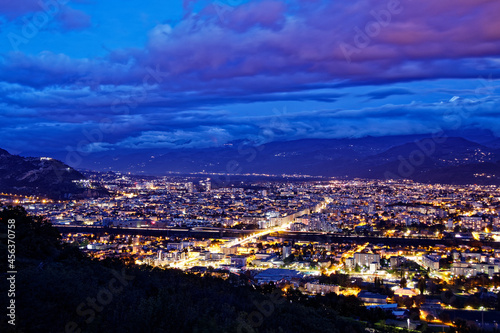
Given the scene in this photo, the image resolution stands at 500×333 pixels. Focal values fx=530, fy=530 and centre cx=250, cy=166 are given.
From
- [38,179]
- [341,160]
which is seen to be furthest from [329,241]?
[341,160]

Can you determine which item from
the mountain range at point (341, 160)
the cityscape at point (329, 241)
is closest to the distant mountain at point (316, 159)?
the mountain range at point (341, 160)

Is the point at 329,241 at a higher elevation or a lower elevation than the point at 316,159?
lower

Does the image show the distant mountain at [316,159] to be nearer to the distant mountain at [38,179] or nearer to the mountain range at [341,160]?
the mountain range at [341,160]

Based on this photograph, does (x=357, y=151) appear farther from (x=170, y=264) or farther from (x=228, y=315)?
(x=228, y=315)

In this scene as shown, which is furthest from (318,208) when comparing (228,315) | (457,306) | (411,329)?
(228,315)

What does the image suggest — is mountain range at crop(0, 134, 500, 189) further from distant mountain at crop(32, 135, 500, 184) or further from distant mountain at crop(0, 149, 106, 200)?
distant mountain at crop(0, 149, 106, 200)

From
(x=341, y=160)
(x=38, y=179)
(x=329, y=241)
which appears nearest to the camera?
(x=329, y=241)

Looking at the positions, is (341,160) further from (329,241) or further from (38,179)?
(329,241)
